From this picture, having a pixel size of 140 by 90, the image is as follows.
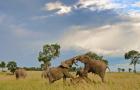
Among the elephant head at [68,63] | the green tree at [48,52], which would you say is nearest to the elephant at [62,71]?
the elephant head at [68,63]

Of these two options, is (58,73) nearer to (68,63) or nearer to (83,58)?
(68,63)

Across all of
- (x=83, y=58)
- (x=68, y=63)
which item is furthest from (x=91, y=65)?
(x=68, y=63)

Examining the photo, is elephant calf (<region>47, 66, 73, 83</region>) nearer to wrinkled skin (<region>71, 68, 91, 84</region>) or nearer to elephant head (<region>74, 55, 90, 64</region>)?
wrinkled skin (<region>71, 68, 91, 84</region>)

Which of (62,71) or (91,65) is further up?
(91,65)

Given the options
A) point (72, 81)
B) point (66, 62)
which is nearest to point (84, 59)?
point (66, 62)

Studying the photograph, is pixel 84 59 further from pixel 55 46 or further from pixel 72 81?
pixel 55 46

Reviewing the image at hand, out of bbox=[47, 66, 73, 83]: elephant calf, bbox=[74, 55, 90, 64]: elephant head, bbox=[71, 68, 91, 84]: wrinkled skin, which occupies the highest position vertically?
bbox=[74, 55, 90, 64]: elephant head

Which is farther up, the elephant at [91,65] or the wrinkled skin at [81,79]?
the elephant at [91,65]

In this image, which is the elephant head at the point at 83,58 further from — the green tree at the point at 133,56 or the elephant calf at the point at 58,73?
the green tree at the point at 133,56

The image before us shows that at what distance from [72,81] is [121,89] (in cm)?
490

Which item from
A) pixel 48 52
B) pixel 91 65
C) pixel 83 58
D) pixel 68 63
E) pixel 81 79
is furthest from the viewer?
pixel 48 52

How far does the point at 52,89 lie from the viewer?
53.8 ft

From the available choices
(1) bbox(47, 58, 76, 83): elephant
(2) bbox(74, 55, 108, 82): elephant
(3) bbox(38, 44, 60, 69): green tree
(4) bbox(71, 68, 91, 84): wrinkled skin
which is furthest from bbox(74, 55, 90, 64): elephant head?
(3) bbox(38, 44, 60, 69): green tree

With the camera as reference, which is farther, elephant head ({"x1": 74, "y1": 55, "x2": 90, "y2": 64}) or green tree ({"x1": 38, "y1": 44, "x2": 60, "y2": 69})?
green tree ({"x1": 38, "y1": 44, "x2": 60, "y2": 69})
